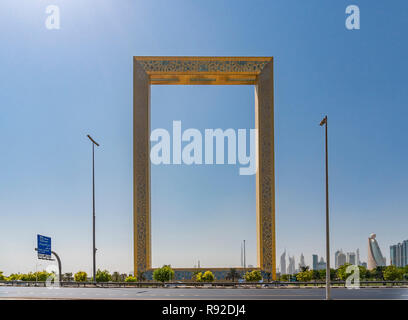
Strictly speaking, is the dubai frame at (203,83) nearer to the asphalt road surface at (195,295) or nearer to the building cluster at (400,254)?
the asphalt road surface at (195,295)

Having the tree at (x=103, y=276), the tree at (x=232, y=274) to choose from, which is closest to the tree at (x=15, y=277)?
the tree at (x=103, y=276)

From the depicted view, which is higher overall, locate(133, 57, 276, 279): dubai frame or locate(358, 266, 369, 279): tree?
locate(133, 57, 276, 279): dubai frame

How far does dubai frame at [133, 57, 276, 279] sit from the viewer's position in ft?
125

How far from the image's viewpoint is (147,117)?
39.1 metres

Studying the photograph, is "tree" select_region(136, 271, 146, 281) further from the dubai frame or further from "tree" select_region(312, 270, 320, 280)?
"tree" select_region(312, 270, 320, 280)

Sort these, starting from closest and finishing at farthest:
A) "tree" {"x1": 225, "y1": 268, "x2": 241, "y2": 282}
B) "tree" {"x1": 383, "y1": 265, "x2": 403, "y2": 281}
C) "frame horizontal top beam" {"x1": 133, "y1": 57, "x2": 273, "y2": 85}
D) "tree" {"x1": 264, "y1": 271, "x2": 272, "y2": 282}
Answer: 1. "tree" {"x1": 383, "y1": 265, "x2": 403, "y2": 281}
2. "tree" {"x1": 225, "y1": 268, "x2": 241, "y2": 282}
3. "tree" {"x1": 264, "y1": 271, "x2": 272, "y2": 282}
4. "frame horizontal top beam" {"x1": 133, "y1": 57, "x2": 273, "y2": 85}

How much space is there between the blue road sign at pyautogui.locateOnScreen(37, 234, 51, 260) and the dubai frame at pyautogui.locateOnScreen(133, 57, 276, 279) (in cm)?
909

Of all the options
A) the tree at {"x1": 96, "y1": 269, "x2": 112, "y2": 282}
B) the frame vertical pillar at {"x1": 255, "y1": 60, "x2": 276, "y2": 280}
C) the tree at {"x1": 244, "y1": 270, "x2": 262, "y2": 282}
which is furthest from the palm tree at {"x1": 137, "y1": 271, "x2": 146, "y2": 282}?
the frame vertical pillar at {"x1": 255, "y1": 60, "x2": 276, "y2": 280}

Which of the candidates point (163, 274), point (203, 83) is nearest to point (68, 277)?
point (163, 274)

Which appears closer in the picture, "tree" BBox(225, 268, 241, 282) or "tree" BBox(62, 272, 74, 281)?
"tree" BBox(62, 272, 74, 281)

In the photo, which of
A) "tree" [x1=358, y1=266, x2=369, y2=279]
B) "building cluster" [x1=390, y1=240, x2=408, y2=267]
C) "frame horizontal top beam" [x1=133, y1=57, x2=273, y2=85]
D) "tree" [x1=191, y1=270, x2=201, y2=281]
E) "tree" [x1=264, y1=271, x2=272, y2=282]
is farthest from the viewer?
"building cluster" [x1=390, y1=240, x2=408, y2=267]

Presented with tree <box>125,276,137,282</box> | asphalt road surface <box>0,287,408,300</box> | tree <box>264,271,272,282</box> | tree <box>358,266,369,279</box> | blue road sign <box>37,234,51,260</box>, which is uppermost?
blue road sign <box>37,234,51,260</box>
